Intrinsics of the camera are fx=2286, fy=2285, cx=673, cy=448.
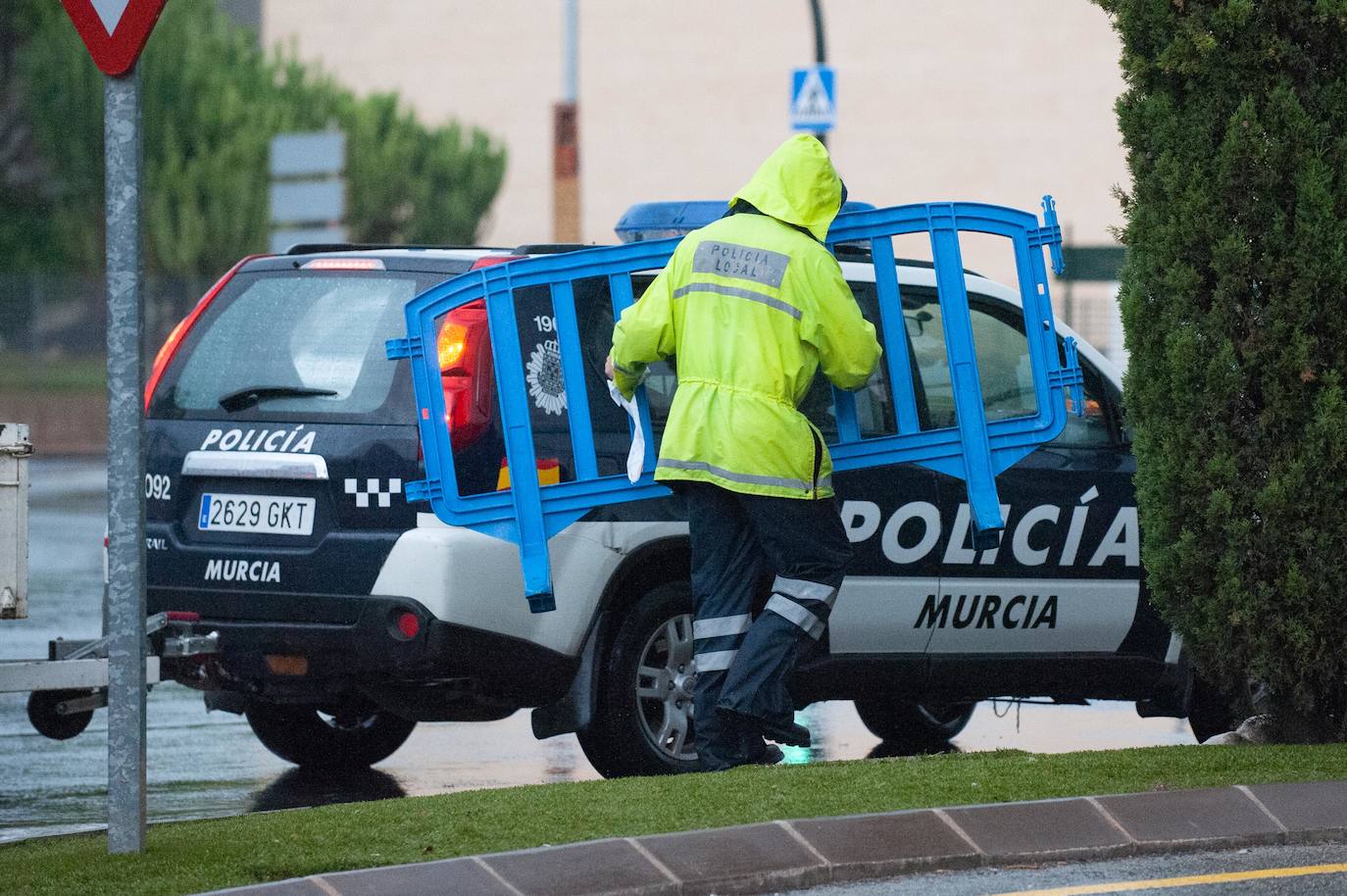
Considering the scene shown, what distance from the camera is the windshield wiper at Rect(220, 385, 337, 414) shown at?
23.5 feet

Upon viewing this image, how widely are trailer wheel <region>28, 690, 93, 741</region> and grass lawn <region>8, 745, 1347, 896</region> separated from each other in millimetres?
308

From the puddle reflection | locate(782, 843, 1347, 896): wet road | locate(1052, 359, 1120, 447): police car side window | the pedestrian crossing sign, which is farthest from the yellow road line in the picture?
the pedestrian crossing sign

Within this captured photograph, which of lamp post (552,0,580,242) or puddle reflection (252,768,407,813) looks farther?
lamp post (552,0,580,242)

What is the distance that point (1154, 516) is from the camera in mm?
7113

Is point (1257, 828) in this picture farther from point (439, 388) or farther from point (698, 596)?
point (439, 388)

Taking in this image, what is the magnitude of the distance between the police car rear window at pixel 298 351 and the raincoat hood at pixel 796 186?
1143 millimetres

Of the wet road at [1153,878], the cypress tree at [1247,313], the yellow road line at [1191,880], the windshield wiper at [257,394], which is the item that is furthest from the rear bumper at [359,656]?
the yellow road line at [1191,880]

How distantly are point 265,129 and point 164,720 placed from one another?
38.6m

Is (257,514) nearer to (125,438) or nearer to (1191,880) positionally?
(125,438)

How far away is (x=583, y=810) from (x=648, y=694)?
1.46m

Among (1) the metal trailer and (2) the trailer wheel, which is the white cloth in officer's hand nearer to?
(1) the metal trailer

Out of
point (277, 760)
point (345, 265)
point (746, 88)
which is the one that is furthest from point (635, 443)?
point (746, 88)

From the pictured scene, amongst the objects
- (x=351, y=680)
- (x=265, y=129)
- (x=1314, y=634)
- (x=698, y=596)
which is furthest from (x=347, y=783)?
(x=265, y=129)

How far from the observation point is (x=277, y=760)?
8.60 m
